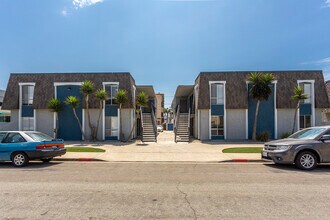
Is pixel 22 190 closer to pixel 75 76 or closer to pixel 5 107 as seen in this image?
pixel 75 76

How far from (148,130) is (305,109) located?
52.4 feet

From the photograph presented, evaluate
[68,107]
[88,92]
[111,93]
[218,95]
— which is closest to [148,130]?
[111,93]

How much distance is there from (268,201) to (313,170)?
5.10 m

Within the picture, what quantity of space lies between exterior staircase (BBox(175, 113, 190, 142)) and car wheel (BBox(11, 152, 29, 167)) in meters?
14.7

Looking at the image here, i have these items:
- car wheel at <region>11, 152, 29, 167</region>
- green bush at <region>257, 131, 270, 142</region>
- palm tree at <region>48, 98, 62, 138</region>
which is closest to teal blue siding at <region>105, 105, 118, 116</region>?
palm tree at <region>48, 98, 62, 138</region>

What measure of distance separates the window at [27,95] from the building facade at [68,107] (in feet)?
0.73

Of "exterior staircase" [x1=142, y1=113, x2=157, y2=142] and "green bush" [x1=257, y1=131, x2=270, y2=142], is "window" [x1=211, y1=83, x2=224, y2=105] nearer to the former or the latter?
"green bush" [x1=257, y1=131, x2=270, y2=142]

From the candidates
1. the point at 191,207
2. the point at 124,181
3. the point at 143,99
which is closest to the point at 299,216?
the point at 191,207

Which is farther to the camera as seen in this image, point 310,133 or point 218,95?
point 218,95

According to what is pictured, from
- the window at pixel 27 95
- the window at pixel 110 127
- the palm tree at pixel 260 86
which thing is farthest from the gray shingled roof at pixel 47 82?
the palm tree at pixel 260 86

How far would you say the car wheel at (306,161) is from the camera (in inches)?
364

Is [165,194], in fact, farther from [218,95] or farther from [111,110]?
[218,95]

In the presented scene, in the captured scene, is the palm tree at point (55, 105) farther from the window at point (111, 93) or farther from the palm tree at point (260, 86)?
the palm tree at point (260, 86)

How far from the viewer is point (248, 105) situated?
23844mm
